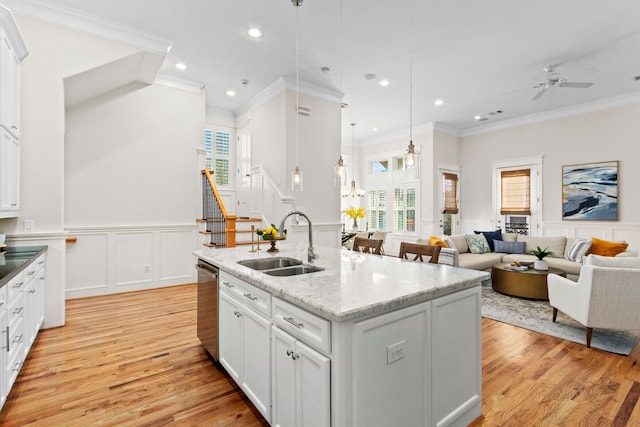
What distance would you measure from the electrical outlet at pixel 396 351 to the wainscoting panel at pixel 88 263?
4.96 meters

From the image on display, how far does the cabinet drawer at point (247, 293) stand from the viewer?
6.19 ft

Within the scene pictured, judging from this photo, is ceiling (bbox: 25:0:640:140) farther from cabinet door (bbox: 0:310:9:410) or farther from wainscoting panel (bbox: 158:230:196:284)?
cabinet door (bbox: 0:310:9:410)

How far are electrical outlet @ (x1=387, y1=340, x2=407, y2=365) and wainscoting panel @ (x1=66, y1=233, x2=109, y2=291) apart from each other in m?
4.96

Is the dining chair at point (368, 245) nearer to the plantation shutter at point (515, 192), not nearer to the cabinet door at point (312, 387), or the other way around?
the cabinet door at point (312, 387)

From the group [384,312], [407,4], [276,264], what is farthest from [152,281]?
[407,4]

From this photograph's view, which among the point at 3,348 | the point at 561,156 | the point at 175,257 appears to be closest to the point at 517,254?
the point at 561,156

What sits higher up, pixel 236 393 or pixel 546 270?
pixel 546 270

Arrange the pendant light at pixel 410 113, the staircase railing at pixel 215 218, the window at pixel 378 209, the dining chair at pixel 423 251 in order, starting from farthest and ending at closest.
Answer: the window at pixel 378 209, the staircase railing at pixel 215 218, the pendant light at pixel 410 113, the dining chair at pixel 423 251

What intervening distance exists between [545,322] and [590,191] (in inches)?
174

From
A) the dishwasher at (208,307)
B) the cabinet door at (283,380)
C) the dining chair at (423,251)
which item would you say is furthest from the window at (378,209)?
the cabinet door at (283,380)

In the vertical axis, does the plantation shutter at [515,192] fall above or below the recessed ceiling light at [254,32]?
below

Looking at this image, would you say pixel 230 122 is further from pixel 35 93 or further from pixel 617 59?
pixel 617 59

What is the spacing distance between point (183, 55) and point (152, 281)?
357 centimetres

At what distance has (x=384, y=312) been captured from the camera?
150 centimetres
